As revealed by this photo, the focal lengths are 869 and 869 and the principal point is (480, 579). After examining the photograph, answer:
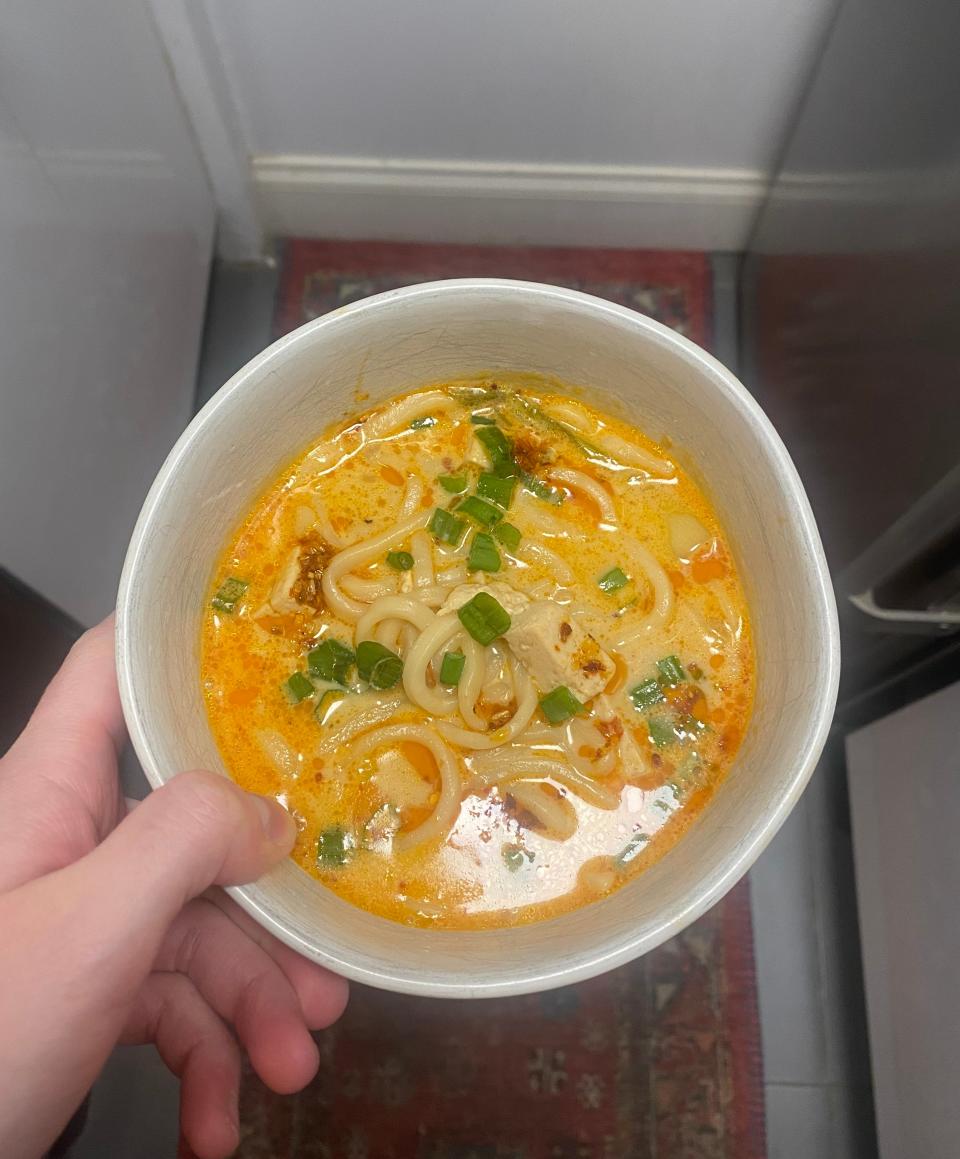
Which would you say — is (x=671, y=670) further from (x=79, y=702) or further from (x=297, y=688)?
(x=79, y=702)

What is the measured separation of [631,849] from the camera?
1.21m

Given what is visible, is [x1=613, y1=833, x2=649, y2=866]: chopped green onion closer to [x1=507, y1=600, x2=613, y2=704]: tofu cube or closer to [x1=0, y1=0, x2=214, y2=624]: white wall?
[x1=507, y1=600, x2=613, y2=704]: tofu cube

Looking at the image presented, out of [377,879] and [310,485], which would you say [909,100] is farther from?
[377,879]

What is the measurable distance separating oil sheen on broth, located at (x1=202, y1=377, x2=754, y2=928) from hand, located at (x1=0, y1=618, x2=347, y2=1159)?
17 cm

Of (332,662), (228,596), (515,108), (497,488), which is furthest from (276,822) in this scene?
(515,108)

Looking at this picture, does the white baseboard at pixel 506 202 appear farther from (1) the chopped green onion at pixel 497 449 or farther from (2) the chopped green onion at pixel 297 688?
(2) the chopped green onion at pixel 297 688

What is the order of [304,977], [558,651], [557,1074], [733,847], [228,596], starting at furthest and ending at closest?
[557,1074] < [304,977] < [228,596] < [558,651] < [733,847]

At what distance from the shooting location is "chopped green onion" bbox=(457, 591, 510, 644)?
3.95ft

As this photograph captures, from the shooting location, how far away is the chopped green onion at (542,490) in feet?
4.38

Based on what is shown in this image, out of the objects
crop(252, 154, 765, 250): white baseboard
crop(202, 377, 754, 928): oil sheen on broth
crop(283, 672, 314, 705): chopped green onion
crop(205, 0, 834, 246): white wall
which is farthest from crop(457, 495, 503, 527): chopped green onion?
crop(252, 154, 765, 250): white baseboard

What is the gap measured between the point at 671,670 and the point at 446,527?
1.28 ft

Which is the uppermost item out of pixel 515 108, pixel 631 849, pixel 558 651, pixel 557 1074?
pixel 515 108

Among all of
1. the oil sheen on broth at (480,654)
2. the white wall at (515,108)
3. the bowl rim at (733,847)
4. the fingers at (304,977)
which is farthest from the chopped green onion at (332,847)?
the white wall at (515,108)

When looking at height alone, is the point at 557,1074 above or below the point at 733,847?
below
